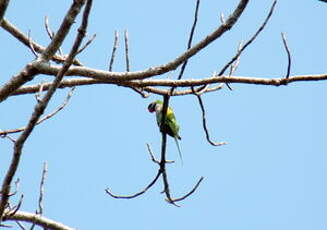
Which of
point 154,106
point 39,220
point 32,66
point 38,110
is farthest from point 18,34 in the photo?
point 154,106

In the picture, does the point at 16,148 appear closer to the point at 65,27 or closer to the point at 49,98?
the point at 49,98

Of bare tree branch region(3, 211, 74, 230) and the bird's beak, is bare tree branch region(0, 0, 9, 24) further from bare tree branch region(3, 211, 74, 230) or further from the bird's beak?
the bird's beak

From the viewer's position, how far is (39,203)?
3141 mm

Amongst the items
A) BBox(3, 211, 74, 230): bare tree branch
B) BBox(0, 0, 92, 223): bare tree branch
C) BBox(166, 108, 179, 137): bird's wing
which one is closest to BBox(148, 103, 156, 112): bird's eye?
BBox(166, 108, 179, 137): bird's wing

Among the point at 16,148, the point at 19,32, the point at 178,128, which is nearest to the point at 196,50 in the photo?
the point at 16,148

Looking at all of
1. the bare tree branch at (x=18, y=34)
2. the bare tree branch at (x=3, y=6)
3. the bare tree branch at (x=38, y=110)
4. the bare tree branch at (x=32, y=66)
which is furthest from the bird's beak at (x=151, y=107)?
the bare tree branch at (x=38, y=110)

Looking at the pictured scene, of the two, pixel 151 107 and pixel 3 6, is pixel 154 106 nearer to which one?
pixel 151 107

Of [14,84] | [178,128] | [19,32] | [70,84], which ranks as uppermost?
[178,128]

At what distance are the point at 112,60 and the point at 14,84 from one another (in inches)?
36.4

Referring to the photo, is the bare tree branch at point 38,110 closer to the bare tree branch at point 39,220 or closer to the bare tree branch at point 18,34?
the bare tree branch at point 39,220

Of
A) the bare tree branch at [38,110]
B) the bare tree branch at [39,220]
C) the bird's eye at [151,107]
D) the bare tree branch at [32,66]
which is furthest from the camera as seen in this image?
the bird's eye at [151,107]

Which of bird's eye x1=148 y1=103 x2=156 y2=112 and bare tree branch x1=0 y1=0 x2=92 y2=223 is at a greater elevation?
bird's eye x1=148 y1=103 x2=156 y2=112

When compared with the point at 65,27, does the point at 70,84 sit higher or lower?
higher

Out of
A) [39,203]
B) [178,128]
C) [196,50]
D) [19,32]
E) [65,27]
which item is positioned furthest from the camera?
[178,128]
